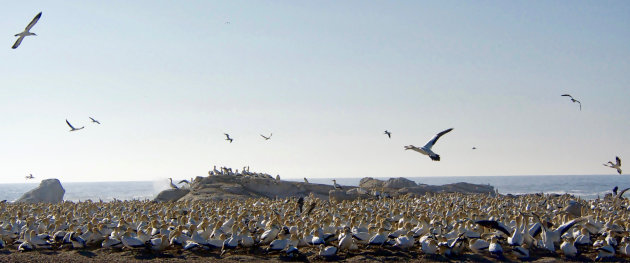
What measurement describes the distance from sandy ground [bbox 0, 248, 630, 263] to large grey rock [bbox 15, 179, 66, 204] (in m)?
33.4

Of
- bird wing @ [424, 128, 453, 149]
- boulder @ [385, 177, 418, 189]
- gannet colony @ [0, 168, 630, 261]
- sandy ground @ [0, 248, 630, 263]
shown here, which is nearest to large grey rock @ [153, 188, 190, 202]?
boulder @ [385, 177, 418, 189]

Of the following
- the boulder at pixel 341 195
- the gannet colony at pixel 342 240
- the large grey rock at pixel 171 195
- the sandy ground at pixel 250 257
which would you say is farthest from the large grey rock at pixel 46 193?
the sandy ground at pixel 250 257

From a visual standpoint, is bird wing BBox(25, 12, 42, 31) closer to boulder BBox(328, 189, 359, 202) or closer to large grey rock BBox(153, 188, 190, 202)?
large grey rock BBox(153, 188, 190, 202)

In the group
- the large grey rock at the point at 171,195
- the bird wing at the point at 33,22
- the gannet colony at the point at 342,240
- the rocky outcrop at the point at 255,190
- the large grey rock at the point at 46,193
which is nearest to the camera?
the gannet colony at the point at 342,240

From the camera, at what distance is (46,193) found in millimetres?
47094

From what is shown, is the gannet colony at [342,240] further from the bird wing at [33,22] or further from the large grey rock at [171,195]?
the large grey rock at [171,195]

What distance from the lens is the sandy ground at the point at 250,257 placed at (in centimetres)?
1398

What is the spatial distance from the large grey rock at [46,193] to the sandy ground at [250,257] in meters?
33.4

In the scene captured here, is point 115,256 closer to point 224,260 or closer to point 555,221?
point 224,260

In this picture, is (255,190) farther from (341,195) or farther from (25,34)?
(25,34)

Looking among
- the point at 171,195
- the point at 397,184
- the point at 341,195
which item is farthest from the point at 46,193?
the point at 397,184

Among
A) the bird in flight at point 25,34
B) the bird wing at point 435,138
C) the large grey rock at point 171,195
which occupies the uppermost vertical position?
the bird in flight at point 25,34

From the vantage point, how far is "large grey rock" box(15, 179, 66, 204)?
46.1 meters

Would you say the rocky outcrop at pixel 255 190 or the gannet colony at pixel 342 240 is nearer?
the gannet colony at pixel 342 240
